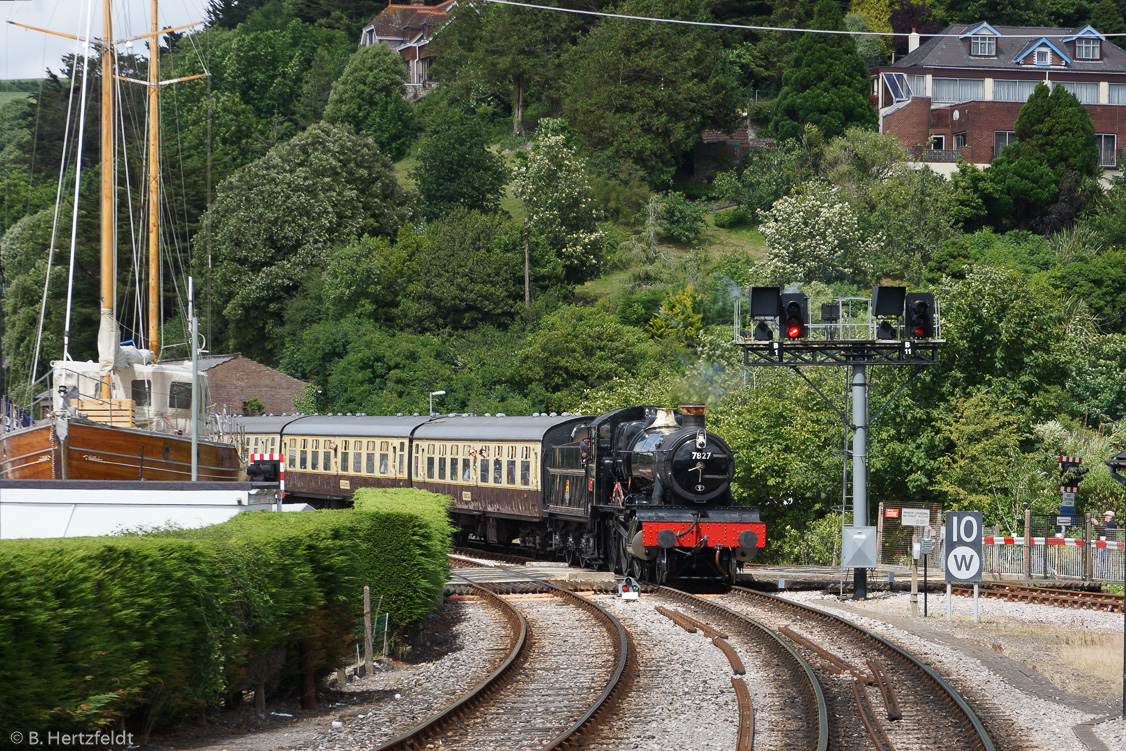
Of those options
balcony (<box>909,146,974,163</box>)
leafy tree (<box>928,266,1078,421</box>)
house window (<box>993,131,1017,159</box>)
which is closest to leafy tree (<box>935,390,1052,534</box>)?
leafy tree (<box>928,266,1078,421</box>)

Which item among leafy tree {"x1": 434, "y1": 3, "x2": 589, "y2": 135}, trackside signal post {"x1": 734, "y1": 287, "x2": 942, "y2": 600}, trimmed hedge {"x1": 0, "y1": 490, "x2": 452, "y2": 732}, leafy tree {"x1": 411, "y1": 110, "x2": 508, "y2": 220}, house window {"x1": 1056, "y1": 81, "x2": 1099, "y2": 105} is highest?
leafy tree {"x1": 434, "y1": 3, "x2": 589, "y2": 135}

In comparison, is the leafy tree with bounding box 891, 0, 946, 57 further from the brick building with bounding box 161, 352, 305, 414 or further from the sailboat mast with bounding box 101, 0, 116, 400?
the sailboat mast with bounding box 101, 0, 116, 400

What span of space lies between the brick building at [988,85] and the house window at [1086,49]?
0.07 m

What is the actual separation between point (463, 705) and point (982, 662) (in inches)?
302

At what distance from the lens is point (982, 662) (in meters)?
17.2

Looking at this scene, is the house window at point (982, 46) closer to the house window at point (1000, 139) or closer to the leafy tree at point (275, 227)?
the house window at point (1000, 139)

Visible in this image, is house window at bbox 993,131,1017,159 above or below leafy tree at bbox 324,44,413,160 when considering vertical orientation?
below

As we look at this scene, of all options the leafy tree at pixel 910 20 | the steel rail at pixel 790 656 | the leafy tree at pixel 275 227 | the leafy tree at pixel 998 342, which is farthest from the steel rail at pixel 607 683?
the leafy tree at pixel 910 20

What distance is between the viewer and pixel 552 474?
98.4 ft

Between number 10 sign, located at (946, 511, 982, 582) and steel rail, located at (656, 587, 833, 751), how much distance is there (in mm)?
3605

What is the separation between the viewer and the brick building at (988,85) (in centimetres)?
8138

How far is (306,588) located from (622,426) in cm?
1415

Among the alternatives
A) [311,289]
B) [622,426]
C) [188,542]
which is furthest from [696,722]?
[311,289]

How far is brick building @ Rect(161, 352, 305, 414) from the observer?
205 ft
